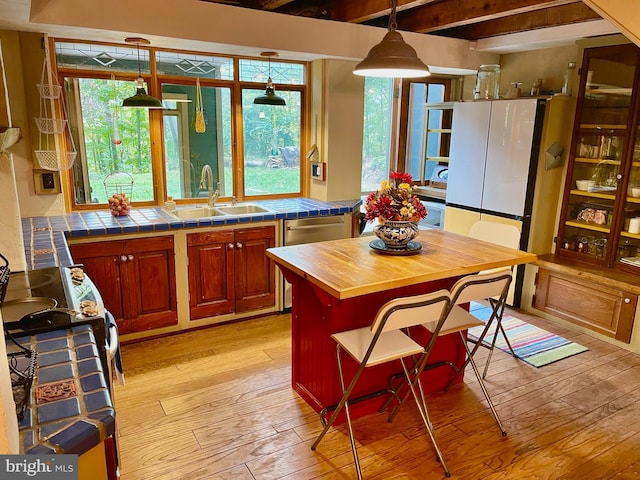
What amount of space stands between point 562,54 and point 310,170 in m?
2.50

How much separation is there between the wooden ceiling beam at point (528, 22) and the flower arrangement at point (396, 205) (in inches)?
86.7

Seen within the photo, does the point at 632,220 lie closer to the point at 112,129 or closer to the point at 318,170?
the point at 318,170

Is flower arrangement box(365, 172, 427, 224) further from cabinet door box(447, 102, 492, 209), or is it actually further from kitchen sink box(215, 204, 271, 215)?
cabinet door box(447, 102, 492, 209)

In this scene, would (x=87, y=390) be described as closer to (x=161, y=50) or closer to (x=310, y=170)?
(x=161, y=50)

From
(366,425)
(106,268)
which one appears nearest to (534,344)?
(366,425)

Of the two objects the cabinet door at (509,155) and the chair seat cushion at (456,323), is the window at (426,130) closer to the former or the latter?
the cabinet door at (509,155)

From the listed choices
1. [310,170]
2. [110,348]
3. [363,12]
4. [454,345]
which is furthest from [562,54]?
[110,348]

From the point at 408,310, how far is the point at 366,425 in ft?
2.97

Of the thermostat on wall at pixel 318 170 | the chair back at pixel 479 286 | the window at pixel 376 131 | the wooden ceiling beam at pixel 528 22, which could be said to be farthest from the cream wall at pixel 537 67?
the chair back at pixel 479 286

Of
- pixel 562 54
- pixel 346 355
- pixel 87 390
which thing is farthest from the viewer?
pixel 562 54

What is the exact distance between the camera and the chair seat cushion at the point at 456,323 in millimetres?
2512

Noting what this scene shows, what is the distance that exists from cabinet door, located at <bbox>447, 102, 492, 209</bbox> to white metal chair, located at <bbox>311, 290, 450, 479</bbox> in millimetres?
2426

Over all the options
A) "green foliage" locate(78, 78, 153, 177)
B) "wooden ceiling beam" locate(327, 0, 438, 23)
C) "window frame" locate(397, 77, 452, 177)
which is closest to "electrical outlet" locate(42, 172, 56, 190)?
"green foliage" locate(78, 78, 153, 177)

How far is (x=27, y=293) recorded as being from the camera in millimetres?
2021
